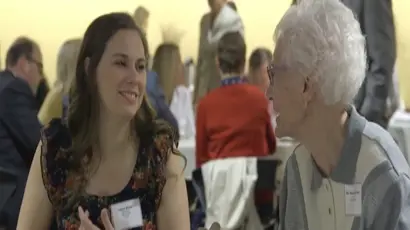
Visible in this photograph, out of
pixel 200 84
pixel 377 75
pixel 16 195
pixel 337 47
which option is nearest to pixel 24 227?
pixel 337 47

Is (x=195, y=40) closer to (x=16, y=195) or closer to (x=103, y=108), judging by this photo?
(x=16, y=195)

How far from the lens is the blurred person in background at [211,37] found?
600cm

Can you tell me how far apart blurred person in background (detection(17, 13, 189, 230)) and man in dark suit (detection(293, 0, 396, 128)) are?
4.09 feet

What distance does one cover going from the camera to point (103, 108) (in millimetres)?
2412

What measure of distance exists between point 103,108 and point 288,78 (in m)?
0.76

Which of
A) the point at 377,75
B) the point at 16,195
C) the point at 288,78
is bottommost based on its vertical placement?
the point at 16,195

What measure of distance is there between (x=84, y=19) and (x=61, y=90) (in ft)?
14.5

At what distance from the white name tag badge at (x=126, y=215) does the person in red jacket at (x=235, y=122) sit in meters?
1.81

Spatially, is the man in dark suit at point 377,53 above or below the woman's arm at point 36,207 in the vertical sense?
above

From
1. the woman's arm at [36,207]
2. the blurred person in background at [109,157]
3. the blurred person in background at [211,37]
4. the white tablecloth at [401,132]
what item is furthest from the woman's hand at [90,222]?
the blurred person in background at [211,37]

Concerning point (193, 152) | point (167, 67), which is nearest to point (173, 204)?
point (193, 152)

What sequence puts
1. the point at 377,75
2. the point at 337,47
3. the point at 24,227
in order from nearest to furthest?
the point at 337,47 → the point at 24,227 → the point at 377,75

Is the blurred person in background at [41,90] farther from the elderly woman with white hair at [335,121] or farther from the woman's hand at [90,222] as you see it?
the elderly woman with white hair at [335,121]

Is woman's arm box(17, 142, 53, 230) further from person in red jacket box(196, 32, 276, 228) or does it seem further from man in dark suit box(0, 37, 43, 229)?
person in red jacket box(196, 32, 276, 228)
